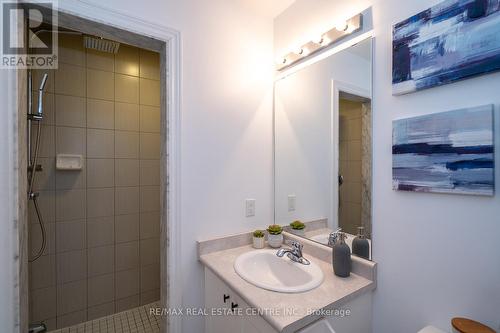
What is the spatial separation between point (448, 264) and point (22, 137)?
1.88 meters

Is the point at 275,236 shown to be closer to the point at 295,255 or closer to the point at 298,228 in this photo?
the point at 298,228

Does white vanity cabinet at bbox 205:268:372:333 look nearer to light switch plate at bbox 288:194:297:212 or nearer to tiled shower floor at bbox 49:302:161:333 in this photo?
light switch plate at bbox 288:194:297:212

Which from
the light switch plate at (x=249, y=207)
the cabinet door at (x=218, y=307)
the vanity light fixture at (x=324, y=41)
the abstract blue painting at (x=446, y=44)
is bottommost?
the cabinet door at (x=218, y=307)

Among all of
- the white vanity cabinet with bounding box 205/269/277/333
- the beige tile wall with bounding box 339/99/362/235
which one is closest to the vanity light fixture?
the beige tile wall with bounding box 339/99/362/235

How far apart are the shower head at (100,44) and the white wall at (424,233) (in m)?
1.73

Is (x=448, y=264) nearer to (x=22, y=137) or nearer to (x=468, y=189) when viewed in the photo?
(x=468, y=189)

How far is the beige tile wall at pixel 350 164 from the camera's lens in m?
1.21

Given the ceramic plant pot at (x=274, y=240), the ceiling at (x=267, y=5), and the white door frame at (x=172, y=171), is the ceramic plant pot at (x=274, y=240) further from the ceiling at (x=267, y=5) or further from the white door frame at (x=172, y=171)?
the ceiling at (x=267, y=5)

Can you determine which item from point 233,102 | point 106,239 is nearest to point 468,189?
point 233,102

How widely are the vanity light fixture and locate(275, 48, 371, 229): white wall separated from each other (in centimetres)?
8

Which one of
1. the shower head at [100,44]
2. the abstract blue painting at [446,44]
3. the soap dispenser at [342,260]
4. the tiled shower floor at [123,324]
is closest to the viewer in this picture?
the abstract blue painting at [446,44]

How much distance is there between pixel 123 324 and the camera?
1979 millimetres

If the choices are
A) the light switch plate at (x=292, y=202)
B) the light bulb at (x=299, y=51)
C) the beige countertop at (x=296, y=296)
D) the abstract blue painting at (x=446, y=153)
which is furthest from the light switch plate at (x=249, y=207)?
the light bulb at (x=299, y=51)

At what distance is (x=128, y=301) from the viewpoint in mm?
2129
